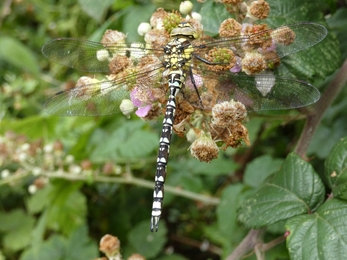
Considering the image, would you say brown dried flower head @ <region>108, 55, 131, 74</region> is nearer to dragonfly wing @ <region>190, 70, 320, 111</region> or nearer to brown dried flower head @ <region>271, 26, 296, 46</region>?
dragonfly wing @ <region>190, 70, 320, 111</region>

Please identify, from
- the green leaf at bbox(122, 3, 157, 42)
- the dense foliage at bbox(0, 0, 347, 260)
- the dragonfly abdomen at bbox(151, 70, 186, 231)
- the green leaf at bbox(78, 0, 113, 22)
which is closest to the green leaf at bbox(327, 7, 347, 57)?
the dense foliage at bbox(0, 0, 347, 260)

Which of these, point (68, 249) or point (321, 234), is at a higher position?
point (321, 234)

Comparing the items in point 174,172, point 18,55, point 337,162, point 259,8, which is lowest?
point 174,172

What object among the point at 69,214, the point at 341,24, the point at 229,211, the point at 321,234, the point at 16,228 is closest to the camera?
the point at 321,234

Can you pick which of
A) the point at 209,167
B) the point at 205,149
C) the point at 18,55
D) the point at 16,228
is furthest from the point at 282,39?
the point at 18,55

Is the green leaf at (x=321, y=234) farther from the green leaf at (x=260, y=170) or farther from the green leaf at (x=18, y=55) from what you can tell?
the green leaf at (x=18, y=55)

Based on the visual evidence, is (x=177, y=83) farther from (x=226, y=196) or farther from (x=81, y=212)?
(x=81, y=212)

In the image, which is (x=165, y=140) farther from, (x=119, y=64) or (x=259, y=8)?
(x=259, y=8)

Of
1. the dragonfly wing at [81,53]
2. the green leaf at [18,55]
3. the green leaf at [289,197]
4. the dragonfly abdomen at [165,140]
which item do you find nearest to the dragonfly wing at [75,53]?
the dragonfly wing at [81,53]
